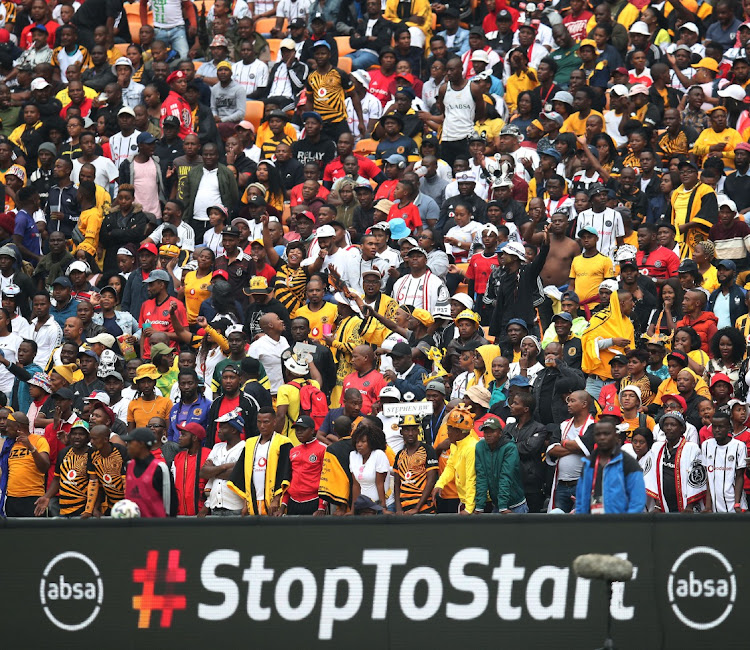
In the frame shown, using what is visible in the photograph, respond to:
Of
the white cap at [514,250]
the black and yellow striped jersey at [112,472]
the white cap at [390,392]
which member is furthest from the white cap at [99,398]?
the white cap at [514,250]

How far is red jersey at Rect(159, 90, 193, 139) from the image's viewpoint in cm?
2173

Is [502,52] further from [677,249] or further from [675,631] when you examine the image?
[675,631]

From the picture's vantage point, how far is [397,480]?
1395cm

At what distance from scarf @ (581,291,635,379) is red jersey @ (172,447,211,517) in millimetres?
4443

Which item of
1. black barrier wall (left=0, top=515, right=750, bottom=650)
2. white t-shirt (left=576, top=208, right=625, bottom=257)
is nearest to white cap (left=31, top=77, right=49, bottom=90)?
white t-shirt (left=576, top=208, right=625, bottom=257)

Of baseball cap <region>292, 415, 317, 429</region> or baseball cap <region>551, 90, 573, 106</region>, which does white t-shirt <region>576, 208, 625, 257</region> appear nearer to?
baseball cap <region>551, 90, 573, 106</region>

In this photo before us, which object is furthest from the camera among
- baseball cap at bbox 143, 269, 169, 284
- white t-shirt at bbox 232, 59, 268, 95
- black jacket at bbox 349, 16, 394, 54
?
black jacket at bbox 349, 16, 394, 54

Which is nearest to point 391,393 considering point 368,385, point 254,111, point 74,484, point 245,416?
point 368,385

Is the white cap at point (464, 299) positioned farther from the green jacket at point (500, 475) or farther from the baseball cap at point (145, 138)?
the baseball cap at point (145, 138)

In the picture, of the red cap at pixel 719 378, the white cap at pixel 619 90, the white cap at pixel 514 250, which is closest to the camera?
the red cap at pixel 719 378

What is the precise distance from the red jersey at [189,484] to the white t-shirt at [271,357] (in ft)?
7.75

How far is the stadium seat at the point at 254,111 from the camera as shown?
75.5 feet

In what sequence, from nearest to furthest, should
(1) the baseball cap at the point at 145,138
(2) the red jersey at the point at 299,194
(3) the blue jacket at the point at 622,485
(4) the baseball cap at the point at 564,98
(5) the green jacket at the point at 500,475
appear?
(3) the blue jacket at the point at 622,485
(5) the green jacket at the point at 500,475
(2) the red jersey at the point at 299,194
(1) the baseball cap at the point at 145,138
(4) the baseball cap at the point at 564,98

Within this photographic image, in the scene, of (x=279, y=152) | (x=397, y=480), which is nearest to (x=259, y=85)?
(x=279, y=152)
